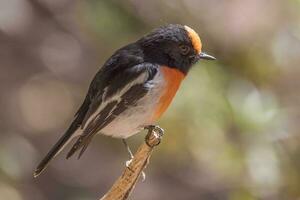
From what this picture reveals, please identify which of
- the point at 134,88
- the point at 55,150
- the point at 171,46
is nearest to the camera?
the point at 55,150

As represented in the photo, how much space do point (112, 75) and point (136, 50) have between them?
17 cm

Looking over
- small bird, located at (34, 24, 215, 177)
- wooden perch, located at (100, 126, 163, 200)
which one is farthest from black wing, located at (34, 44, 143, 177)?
wooden perch, located at (100, 126, 163, 200)

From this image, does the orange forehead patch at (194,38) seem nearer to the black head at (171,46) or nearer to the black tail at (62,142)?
the black head at (171,46)

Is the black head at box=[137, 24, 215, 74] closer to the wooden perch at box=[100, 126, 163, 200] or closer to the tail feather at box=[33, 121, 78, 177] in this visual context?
the tail feather at box=[33, 121, 78, 177]

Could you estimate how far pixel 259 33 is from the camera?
5066 millimetres

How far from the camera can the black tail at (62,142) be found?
3.34 metres

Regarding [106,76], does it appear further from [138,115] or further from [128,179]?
[128,179]

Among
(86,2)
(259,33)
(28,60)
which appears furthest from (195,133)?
(28,60)

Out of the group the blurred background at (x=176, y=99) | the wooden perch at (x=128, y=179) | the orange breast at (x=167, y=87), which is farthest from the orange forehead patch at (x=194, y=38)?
the blurred background at (x=176, y=99)

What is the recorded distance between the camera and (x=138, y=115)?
3434mm

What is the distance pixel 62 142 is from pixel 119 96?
31cm

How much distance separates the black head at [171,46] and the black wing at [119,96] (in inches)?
4.3

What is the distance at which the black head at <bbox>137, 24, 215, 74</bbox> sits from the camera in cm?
357

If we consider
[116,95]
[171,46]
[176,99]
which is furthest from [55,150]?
[176,99]
